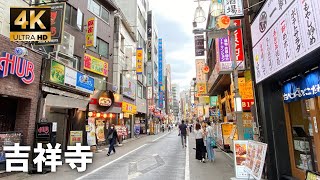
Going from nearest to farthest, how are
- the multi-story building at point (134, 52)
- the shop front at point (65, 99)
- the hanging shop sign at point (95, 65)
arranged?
1. the shop front at point (65, 99)
2. the hanging shop sign at point (95, 65)
3. the multi-story building at point (134, 52)

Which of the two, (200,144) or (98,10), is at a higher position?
(98,10)

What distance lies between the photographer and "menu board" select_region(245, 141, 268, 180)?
611 centimetres

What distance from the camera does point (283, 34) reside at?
612 cm

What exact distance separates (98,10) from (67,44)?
7994 millimetres

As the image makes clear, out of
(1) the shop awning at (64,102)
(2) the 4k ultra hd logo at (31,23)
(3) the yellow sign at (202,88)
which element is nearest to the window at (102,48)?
(1) the shop awning at (64,102)

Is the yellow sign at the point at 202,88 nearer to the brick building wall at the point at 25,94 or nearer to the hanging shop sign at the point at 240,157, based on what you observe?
the brick building wall at the point at 25,94

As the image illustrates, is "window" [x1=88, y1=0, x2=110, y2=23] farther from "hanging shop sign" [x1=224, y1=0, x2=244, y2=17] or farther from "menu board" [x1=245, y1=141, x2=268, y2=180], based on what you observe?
"menu board" [x1=245, y1=141, x2=268, y2=180]

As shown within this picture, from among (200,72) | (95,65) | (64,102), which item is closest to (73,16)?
(95,65)

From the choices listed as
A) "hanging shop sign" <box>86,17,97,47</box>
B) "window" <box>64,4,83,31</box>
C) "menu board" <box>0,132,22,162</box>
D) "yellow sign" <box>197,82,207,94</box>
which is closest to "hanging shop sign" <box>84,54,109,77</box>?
"hanging shop sign" <box>86,17,97,47</box>

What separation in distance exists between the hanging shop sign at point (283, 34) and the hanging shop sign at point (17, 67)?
31.0ft

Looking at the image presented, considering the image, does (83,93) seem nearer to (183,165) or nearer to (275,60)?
(183,165)

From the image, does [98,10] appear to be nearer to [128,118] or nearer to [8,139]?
[128,118]

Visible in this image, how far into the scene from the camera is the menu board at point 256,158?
240 inches

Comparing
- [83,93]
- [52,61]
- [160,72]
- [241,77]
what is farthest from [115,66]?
[160,72]
